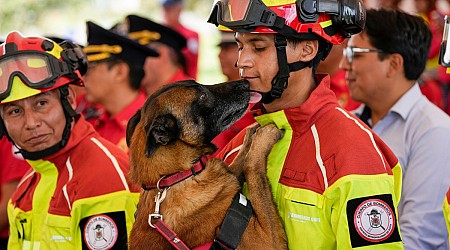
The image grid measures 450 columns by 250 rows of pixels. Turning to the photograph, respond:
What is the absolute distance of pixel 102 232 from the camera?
394 centimetres

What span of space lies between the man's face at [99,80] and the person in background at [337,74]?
1.92 m

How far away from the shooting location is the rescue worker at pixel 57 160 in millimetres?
3973

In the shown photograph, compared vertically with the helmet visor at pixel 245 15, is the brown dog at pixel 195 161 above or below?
below

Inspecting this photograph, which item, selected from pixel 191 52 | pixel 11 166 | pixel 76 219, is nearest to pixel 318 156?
pixel 76 219

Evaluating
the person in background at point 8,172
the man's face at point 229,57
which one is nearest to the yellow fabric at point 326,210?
the person in background at point 8,172

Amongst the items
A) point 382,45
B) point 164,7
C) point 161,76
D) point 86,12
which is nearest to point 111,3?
point 86,12

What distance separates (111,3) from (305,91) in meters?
19.4

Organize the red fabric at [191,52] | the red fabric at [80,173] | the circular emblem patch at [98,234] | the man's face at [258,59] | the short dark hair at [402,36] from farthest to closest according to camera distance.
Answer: the red fabric at [191,52] → the short dark hair at [402,36] → the red fabric at [80,173] → the circular emblem patch at [98,234] → the man's face at [258,59]

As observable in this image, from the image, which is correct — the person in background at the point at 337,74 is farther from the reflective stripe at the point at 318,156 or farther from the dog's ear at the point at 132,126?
the reflective stripe at the point at 318,156

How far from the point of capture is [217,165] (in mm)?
3574

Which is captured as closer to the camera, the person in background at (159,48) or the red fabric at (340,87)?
the red fabric at (340,87)

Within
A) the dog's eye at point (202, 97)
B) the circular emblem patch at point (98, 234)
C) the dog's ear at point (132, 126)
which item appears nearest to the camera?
the dog's eye at point (202, 97)

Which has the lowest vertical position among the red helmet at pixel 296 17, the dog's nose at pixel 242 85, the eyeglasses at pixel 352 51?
the eyeglasses at pixel 352 51

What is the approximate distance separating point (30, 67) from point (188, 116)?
1.14 m
